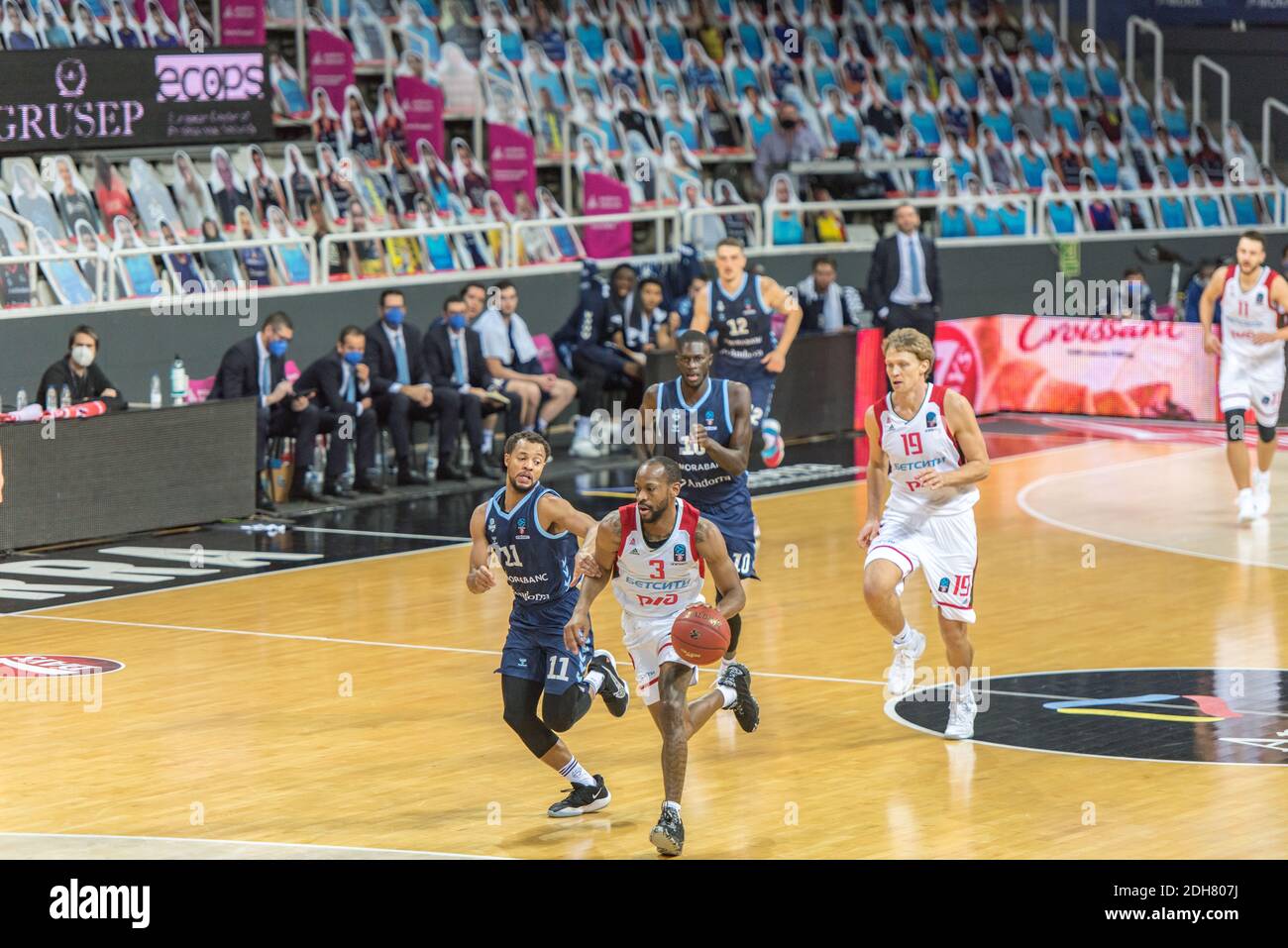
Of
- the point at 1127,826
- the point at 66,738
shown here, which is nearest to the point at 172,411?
the point at 66,738

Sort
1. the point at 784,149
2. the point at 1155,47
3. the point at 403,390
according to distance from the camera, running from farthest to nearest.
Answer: the point at 1155,47 → the point at 784,149 → the point at 403,390

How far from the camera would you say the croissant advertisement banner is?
23406mm

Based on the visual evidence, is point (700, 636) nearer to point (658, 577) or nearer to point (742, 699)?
point (658, 577)

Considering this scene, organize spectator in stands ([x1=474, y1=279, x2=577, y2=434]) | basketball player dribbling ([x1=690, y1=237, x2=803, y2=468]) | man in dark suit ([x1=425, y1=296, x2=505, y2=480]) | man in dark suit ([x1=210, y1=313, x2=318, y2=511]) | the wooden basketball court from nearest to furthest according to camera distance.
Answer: the wooden basketball court, basketball player dribbling ([x1=690, y1=237, x2=803, y2=468]), man in dark suit ([x1=210, y1=313, x2=318, y2=511]), man in dark suit ([x1=425, y1=296, x2=505, y2=480]), spectator in stands ([x1=474, y1=279, x2=577, y2=434])

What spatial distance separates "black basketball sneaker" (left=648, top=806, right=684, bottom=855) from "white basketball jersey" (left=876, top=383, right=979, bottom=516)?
8.81ft

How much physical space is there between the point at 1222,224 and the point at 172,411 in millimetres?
17424

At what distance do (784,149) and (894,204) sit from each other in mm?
1707

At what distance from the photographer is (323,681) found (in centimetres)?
1238

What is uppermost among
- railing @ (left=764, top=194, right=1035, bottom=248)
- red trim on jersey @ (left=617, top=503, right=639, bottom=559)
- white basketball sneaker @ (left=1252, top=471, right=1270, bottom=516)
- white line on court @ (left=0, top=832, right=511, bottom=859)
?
railing @ (left=764, top=194, right=1035, bottom=248)

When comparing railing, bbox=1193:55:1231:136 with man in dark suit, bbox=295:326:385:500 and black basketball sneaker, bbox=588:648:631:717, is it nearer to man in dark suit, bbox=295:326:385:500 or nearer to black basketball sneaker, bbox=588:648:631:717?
man in dark suit, bbox=295:326:385:500

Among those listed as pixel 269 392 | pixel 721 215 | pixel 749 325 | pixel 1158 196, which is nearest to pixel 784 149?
pixel 721 215

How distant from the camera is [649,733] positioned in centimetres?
1124

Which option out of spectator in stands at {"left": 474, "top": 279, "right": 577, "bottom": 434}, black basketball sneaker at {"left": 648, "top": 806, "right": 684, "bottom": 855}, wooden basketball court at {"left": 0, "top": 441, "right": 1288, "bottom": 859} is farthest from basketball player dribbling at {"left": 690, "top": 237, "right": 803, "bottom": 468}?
black basketball sneaker at {"left": 648, "top": 806, "right": 684, "bottom": 855}
